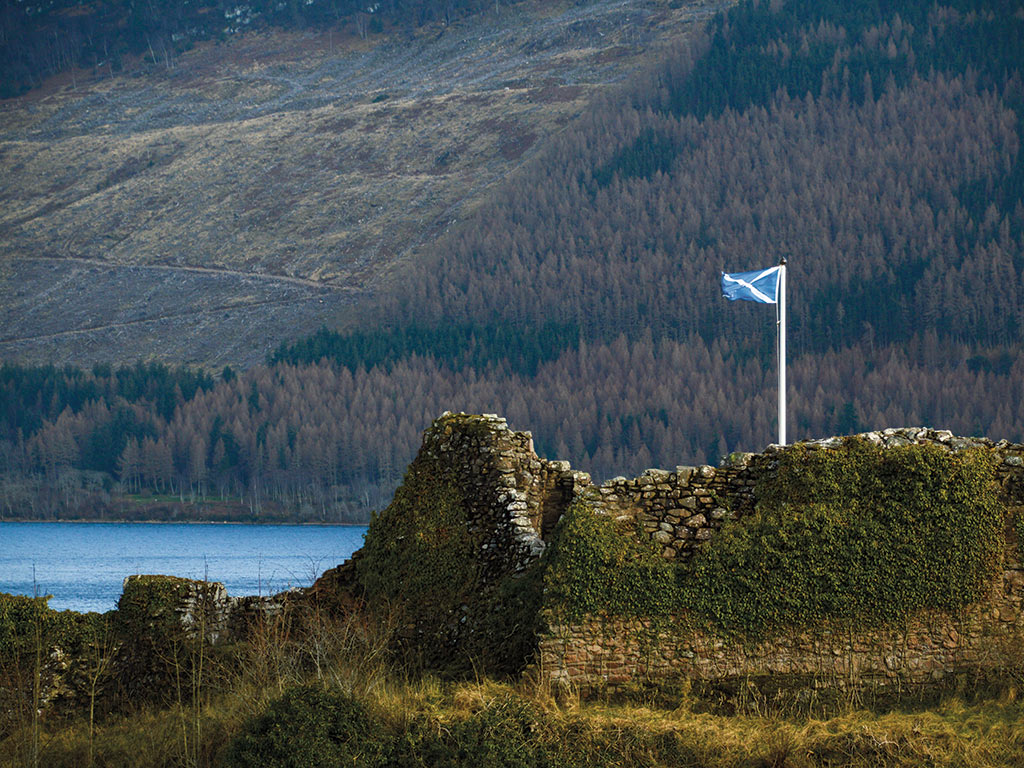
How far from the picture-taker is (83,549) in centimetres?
10919

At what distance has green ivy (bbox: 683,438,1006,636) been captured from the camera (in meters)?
18.4

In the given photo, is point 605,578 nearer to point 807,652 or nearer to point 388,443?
point 807,652

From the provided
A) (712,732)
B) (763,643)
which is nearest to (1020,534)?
(763,643)

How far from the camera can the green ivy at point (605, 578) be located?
18375 millimetres

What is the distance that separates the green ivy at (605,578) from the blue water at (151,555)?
65.7ft

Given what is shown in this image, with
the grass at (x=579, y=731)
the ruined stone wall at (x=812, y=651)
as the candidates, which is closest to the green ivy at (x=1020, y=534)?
the ruined stone wall at (x=812, y=651)

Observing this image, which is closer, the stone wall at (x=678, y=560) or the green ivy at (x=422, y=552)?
the stone wall at (x=678, y=560)

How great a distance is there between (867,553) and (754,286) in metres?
9.03

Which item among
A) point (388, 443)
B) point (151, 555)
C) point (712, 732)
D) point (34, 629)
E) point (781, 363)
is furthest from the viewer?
point (388, 443)

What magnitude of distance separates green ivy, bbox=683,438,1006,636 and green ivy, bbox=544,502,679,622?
1.45 feet

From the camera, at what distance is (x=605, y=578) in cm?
1848

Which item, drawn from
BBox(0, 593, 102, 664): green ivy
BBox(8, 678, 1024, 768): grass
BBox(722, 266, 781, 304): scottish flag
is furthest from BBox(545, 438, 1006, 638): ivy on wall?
BBox(0, 593, 102, 664): green ivy

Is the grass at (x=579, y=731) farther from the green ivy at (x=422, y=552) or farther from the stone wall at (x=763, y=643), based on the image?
the green ivy at (x=422, y=552)

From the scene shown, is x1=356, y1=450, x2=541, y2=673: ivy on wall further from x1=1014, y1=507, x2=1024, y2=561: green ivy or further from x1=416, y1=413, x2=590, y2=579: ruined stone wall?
x1=1014, y1=507, x2=1024, y2=561: green ivy
